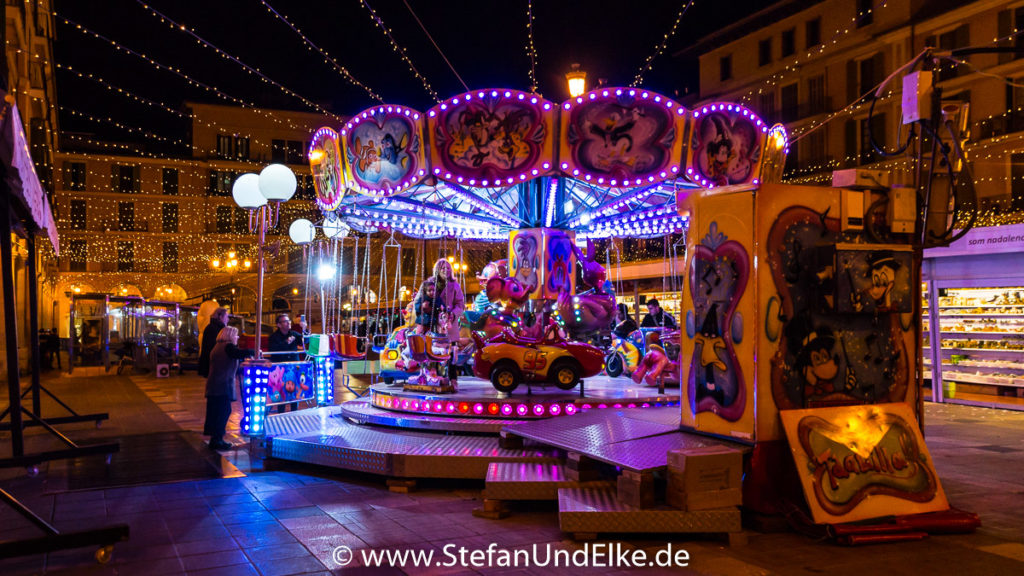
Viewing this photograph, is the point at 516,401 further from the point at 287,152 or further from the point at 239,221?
the point at 239,221

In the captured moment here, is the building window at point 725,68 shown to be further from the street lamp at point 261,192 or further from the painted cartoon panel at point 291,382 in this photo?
the painted cartoon panel at point 291,382

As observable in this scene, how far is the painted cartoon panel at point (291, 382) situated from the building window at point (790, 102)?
91.8 feet

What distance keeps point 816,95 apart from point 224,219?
1367 inches

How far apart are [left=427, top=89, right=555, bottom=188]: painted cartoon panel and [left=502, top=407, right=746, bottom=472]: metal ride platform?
10.1 ft

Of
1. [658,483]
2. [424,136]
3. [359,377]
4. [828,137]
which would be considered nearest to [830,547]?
[658,483]

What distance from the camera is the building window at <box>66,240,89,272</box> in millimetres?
42812

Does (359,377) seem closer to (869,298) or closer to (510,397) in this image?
(510,397)

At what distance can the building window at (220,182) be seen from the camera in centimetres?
4719

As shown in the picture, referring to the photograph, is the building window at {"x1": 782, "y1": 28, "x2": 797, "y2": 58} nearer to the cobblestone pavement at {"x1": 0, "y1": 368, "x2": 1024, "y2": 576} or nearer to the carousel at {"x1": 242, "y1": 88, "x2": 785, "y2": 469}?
the carousel at {"x1": 242, "y1": 88, "x2": 785, "y2": 469}

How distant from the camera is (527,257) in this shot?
11.1 meters

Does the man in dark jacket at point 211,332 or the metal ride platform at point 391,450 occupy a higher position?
the man in dark jacket at point 211,332

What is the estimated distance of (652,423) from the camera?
7.18 m

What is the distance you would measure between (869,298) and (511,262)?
6.06 metres

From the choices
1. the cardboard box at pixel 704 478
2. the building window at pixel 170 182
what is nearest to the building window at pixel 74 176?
the building window at pixel 170 182
